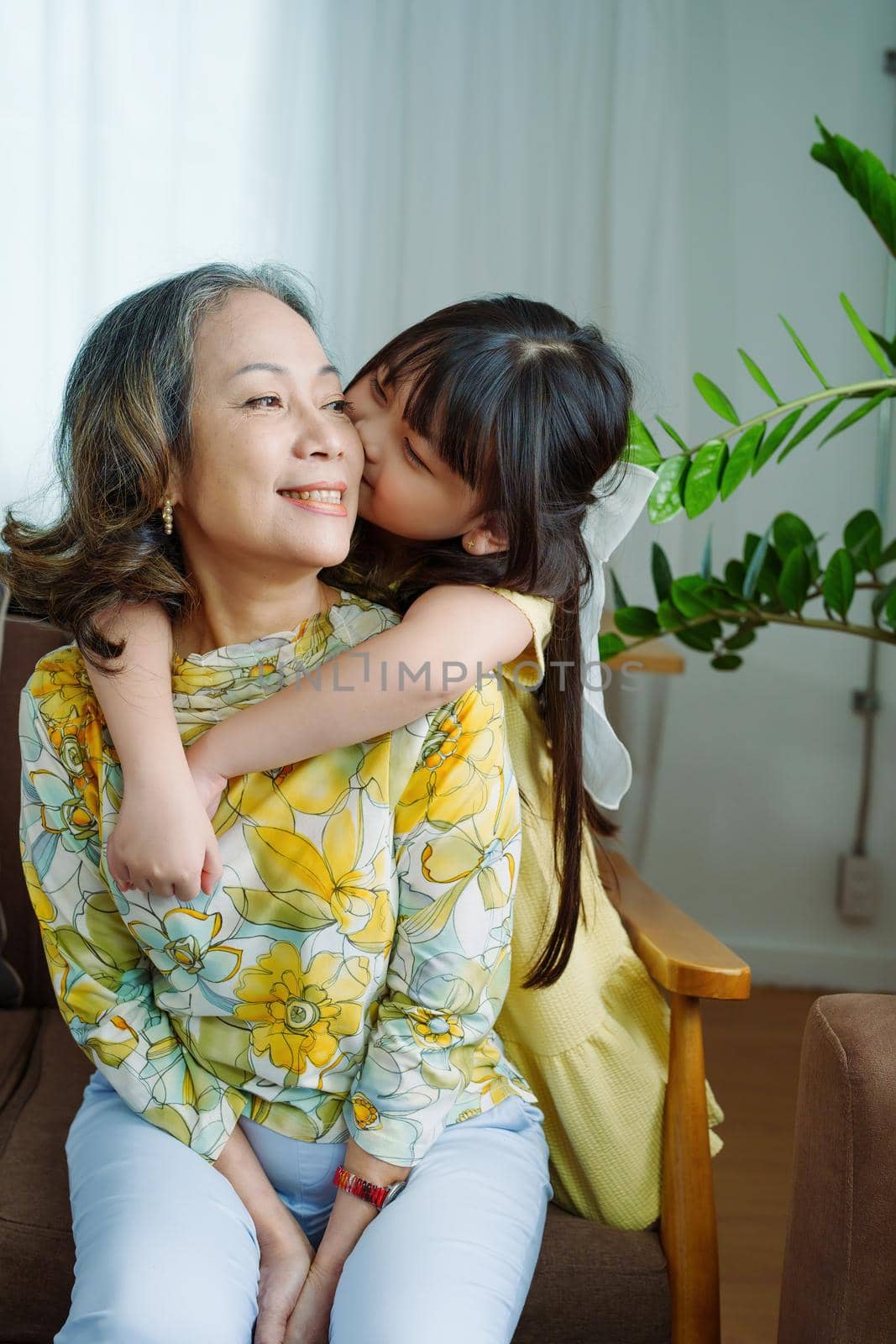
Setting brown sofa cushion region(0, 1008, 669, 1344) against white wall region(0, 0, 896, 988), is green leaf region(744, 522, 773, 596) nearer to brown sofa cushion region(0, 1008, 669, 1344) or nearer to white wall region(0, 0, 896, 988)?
white wall region(0, 0, 896, 988)

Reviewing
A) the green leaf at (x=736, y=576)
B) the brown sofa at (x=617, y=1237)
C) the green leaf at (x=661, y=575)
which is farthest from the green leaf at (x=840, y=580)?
the brown sofa at (x=617, y=1237)

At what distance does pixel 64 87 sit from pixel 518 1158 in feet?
7.24

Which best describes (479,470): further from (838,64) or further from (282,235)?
(838,64)

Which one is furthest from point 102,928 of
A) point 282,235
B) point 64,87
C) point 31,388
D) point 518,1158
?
point 64,87

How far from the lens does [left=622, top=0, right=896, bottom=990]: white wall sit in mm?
2473

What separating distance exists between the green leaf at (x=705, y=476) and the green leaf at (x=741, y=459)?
11 millimetres

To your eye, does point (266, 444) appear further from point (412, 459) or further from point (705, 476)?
point (705, 476)

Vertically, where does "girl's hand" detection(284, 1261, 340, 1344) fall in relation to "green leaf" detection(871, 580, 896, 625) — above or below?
below

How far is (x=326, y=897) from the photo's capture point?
1025 millimetres

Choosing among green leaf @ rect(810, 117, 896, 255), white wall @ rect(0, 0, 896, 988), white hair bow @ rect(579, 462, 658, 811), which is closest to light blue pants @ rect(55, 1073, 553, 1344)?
white hair bow @ rect(579, 462, 658, 811)

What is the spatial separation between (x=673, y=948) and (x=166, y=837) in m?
0.53

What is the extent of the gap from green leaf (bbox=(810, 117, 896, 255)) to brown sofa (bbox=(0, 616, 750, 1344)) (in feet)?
2.94

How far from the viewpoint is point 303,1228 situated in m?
1.05

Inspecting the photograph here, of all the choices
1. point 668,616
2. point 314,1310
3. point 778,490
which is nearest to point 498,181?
point 778,490
